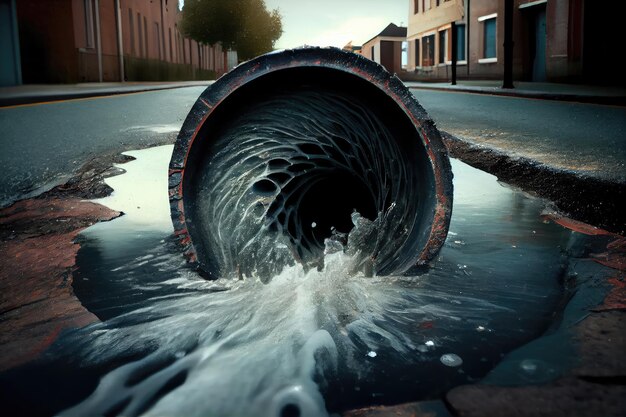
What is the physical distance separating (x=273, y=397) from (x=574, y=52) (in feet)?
54.7

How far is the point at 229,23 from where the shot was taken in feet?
139

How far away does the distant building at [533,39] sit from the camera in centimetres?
1512

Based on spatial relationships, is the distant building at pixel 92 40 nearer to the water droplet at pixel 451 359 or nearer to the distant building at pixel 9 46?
the distant building at pixel 9 46

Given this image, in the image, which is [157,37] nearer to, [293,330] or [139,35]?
[139,35]

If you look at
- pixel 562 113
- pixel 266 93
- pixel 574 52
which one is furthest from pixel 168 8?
pixel 266 93

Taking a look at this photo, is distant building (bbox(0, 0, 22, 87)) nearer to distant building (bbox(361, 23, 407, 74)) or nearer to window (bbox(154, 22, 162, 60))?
window (bbox(154, 22, 162, 60))

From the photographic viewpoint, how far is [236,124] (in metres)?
3.09

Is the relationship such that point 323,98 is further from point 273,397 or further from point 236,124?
point 273,397

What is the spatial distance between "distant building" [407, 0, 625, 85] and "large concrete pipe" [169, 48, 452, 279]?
44.1ft

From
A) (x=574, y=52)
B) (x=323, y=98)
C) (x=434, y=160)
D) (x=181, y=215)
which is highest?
(x=574, y=52)

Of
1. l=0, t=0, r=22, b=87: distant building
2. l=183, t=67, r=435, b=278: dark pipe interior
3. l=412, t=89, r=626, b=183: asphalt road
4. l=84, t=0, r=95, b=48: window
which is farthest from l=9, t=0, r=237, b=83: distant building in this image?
l=183, t=67, r=435, b=278: dark pipe interior

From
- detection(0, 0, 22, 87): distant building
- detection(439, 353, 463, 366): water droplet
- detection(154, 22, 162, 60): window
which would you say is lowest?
detection(439, 353, 463, 366): water droplet

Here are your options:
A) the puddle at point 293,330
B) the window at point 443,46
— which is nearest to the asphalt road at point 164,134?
the puddle at point 293,330

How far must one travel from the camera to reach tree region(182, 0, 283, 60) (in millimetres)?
41219
